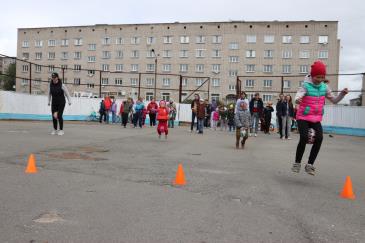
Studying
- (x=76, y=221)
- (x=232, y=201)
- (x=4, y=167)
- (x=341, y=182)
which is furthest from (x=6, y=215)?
(x=341, y=182)

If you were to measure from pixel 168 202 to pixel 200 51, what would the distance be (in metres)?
78.1

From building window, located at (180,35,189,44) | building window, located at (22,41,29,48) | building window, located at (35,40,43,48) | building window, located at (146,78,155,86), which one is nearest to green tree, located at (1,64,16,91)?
building window, located at (146,78,155,86)

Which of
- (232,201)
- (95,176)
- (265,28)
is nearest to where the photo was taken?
(232,201)

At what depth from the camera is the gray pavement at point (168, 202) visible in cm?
371

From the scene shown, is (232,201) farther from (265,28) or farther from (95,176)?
(265,28)

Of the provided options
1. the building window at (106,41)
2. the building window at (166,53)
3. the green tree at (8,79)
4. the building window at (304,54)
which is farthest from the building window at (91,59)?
the green tree at (8,79)

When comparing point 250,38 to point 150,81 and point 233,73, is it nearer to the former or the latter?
point 233,73

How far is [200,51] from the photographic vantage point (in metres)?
81.6

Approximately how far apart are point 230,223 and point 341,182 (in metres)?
3.32

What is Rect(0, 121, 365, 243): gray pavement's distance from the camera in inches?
146

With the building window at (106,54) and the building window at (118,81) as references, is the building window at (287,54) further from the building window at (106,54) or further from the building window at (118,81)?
the building window at (106,54)

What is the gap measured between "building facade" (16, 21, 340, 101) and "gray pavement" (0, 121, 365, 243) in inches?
2504

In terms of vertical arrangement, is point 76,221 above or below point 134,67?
below

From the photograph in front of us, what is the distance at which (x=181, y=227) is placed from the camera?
12.7 ft
